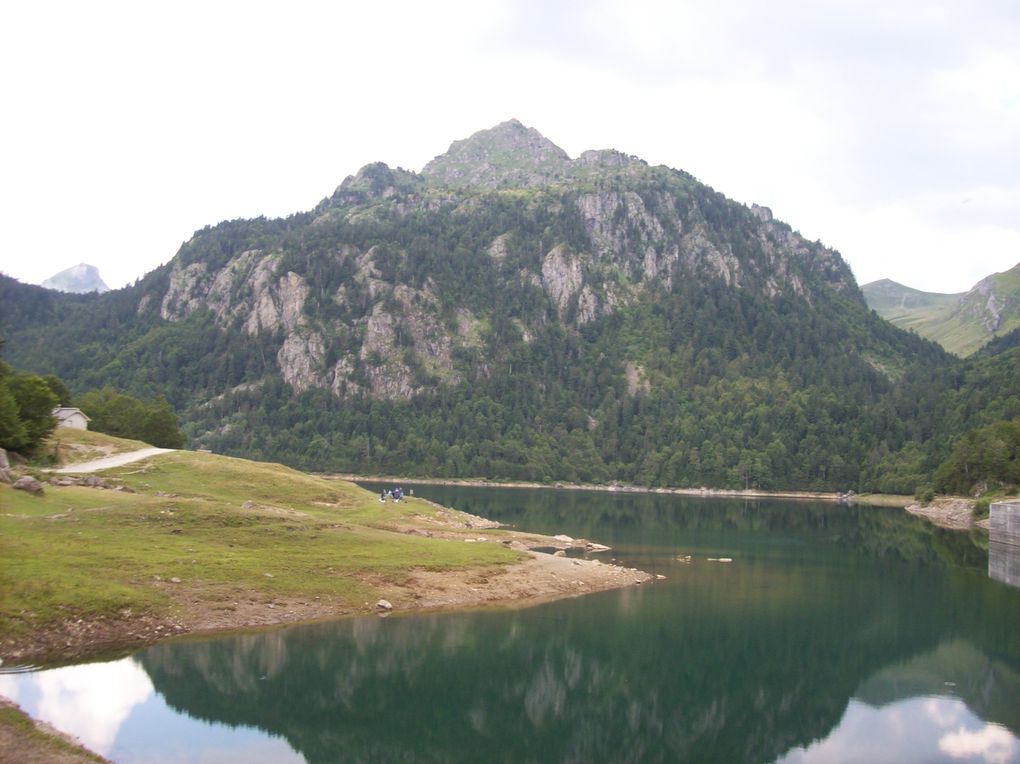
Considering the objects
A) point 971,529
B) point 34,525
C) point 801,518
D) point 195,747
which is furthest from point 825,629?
point 801,518

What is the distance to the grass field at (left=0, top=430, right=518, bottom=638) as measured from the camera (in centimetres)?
4181

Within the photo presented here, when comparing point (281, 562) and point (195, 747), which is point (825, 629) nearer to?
point (281, 562)

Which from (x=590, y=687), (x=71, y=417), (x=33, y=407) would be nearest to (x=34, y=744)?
(x=590, y=687)

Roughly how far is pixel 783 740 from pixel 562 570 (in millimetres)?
33395

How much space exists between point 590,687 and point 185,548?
91.2 feet

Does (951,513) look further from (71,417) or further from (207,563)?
(71,417)

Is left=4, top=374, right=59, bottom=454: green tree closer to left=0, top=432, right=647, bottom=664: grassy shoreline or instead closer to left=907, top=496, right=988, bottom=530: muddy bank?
left=0, top=432, right=647, bottom=664: grassy shoreline

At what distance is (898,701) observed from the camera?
43.9 metres

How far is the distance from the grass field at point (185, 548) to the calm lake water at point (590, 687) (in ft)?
15.2

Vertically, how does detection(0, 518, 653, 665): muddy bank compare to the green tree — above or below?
below

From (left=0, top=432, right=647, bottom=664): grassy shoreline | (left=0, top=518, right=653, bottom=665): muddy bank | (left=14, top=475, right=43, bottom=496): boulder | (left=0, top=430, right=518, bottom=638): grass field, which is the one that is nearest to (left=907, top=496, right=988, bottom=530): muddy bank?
(left=0, top=518, right=653, bottom=665): muddy bank

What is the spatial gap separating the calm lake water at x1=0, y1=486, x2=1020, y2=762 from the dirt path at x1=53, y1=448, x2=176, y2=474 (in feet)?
119

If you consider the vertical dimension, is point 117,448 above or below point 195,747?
above

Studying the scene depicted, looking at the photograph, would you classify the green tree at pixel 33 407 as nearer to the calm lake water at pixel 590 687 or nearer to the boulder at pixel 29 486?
the boulder at pixel 29 486
